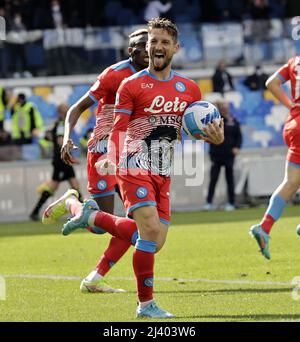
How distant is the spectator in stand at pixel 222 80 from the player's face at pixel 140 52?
55.4 feet

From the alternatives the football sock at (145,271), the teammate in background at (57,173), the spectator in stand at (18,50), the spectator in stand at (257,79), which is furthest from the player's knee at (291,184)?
the spectator in stand at (18,50)

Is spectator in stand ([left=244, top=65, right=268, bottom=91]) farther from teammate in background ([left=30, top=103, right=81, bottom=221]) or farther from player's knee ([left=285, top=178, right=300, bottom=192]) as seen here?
Answer: player's knee ([left=285, top=178, right=300, bottom=192])

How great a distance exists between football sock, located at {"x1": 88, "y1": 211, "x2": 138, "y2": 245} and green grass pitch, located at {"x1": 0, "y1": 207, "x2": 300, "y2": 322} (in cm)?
56

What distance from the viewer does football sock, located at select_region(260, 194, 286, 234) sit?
1134cm

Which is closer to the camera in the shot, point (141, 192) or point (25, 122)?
point (141, 192)

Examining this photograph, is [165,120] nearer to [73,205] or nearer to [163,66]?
[163,66]

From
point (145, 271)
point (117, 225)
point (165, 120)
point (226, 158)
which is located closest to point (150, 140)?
point (165, 120)

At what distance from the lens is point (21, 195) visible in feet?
74.5

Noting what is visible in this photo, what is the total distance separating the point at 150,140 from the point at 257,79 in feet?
63.1

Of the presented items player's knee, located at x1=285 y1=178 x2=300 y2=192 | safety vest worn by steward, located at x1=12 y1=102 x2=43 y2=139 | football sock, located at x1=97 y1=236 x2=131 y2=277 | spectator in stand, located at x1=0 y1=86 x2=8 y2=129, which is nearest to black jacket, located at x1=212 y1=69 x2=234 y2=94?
safety vest worn by steward, located at x1=12 y1=102 x2=43 y2=139

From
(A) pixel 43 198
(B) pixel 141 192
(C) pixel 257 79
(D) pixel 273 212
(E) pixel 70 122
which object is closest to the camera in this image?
(B) pixel 141 192

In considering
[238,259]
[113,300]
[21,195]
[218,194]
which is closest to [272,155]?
[218,194]

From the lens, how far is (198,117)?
8.38m

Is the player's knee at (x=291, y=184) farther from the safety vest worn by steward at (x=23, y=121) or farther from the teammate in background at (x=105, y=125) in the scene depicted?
the safety vest worn by steward at (x=23, y=121)
